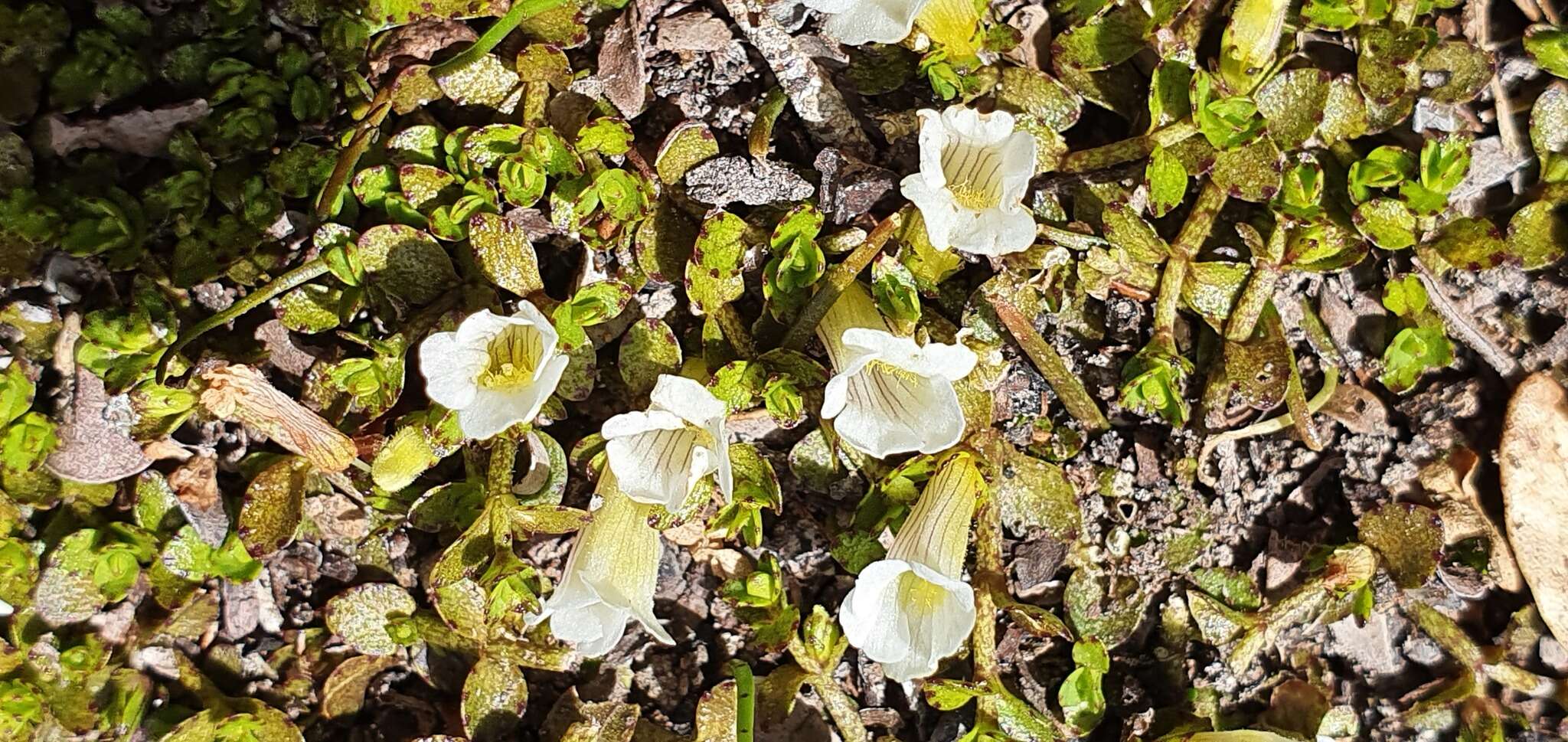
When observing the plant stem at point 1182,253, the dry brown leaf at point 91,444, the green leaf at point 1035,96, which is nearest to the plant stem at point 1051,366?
the plant stem at point 1182,253

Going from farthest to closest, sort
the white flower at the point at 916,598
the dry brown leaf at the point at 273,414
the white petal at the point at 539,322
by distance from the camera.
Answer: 1. the dry brown leaf at the point at 273,414
2. the white flower at the point at 916,598
3. the white petal at the point at 539,322

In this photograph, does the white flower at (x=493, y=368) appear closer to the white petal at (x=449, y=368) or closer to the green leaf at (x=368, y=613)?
the white petal at (x=449, y=368)

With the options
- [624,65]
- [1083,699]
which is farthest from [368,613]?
[1083,699]

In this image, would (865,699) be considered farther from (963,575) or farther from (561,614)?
(561,614)

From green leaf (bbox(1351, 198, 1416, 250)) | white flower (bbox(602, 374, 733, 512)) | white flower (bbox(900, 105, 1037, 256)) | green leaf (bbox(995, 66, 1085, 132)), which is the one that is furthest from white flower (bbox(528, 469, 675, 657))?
green leaf (bbox(1351, 198, 1416, 250))

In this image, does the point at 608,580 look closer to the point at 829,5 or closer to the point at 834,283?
the point at 834,283
